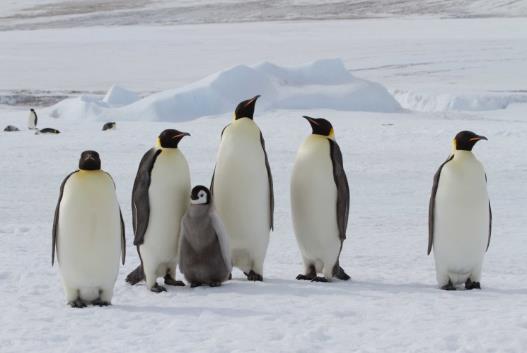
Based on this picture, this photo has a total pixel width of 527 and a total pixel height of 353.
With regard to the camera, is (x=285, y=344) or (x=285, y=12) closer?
(x=285, y=344)

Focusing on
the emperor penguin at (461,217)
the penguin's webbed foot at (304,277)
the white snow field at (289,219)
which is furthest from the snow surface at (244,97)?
the emperor penguin at (461,217)

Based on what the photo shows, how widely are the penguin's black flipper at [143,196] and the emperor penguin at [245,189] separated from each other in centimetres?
46

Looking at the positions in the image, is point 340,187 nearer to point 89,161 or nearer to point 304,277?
point 304,277

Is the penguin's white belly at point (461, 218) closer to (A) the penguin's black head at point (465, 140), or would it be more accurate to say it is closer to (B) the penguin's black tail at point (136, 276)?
(A) the penguin's black head at point (465, 140)

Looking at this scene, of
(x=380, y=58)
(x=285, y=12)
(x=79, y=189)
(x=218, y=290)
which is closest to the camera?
(x=79, y=189)

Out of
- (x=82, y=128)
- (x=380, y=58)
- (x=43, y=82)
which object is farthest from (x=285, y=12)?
(x=82, y=128)

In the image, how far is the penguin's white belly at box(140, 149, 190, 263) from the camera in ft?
14.9

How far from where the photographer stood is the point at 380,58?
3061cm

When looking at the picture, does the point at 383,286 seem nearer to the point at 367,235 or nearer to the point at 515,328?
the point at 515,328

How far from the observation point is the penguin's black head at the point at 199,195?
14.5 feet

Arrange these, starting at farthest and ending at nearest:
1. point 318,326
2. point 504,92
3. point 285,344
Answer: point 504,92
point 318,326
point 285,344

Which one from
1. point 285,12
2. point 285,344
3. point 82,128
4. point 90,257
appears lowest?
point 285,344

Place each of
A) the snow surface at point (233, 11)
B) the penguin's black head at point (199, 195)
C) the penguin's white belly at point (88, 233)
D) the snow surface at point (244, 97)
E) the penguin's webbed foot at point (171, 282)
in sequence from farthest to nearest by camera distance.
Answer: the snow surface at point (233, 11) < the snow surface at point (244, 97) < the penguin's webbed foot at point (171, 282) < the penguin's black head at point (199, 195) < the penguin's white belly at point (88, 233)

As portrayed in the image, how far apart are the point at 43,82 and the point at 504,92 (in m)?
13.4
